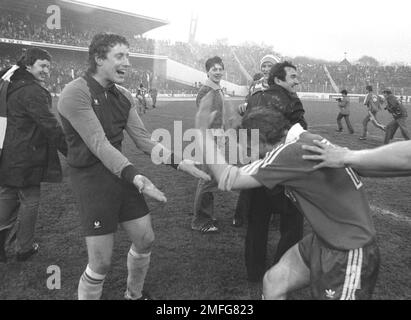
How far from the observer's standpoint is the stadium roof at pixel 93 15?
35.6 metres

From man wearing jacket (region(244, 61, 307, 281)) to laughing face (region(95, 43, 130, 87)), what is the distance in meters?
1.44

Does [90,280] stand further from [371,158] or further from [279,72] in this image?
[279,72]

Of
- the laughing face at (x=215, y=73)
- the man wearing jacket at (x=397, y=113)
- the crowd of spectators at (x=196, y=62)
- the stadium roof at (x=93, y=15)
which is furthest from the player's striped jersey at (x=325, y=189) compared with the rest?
the stadium roof at (x=93, y=15)

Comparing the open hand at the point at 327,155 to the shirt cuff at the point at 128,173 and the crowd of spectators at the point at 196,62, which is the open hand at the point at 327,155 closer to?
the shirt cuff at the point at 128,173

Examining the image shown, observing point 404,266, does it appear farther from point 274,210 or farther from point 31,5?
point 31,5

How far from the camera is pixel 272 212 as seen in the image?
3580 millimetres

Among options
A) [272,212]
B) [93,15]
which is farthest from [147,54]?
[272,212]

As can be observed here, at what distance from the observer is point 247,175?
2096 millimetres

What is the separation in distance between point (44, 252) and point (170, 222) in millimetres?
1594

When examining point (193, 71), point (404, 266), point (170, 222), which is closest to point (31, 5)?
point (193, 71)

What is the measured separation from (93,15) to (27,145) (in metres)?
40.3

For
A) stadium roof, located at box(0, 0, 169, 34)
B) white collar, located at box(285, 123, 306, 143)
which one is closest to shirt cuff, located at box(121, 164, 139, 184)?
white collar, located at box(285, 123, 306, 143)

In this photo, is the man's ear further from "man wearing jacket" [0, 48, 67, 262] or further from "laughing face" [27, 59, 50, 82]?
"laughing face" [27, 59, 50, 82]

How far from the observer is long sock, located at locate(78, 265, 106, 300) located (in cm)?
268
